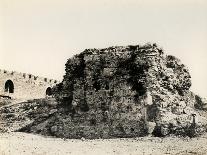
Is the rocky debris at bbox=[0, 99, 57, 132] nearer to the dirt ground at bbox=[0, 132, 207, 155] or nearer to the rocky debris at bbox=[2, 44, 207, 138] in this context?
the rocky debris at bbox=[2, 44, 207, 138]

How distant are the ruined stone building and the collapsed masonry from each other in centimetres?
1313

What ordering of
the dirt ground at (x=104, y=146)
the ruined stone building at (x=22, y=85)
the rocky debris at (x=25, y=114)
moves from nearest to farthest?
the dirt ground at (x=104, y=146) < the rocky debris at (x=25, y=114) < the ruined stone building at (x=22, y=85)

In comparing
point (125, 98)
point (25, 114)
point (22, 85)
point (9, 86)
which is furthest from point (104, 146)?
point (22, 85)

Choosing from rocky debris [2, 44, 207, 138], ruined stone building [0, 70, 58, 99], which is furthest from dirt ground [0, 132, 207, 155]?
ruined stone building [0, 70, 58, 99]

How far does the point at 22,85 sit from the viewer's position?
34438 millimetres

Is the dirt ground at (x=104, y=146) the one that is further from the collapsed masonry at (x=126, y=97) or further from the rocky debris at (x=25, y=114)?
the rocky debris at (x=25, y=114)

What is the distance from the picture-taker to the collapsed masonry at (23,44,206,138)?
59.2 feet

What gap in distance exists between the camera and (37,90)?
3572 centimetres

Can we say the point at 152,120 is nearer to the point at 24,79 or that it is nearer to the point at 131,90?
the point at 131,90

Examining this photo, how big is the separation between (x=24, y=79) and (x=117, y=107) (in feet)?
57.1

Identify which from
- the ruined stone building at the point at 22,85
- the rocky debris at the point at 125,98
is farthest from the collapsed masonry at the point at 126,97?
the ruined stone building at the point at 22,85

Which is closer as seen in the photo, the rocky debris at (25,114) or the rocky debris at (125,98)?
the rocky debris at (125,98)

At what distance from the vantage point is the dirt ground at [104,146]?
14.8 metres

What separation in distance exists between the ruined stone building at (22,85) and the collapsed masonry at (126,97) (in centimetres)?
1313
